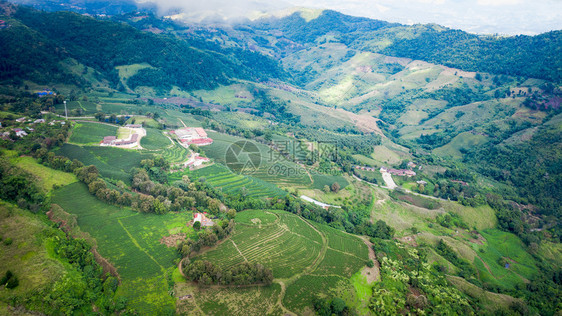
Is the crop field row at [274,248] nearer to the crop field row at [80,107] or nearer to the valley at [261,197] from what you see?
the valley at [261,197]

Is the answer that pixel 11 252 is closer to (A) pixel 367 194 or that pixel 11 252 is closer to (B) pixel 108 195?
(B) pixel 108 195

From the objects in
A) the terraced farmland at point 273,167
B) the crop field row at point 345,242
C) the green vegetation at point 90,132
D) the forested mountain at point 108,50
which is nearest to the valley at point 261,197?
the crop field row at point 345,242

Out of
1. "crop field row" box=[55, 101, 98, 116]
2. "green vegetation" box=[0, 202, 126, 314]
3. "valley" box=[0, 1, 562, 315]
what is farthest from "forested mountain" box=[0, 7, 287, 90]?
"green vegetation" box=[0, 202, 126, 314]

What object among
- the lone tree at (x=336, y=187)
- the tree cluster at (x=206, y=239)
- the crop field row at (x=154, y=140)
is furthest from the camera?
the crop field row at (x=154, y=140)

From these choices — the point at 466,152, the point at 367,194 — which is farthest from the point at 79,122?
the point at 466,152

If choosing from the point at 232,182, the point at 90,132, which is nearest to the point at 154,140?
the point at 90,132

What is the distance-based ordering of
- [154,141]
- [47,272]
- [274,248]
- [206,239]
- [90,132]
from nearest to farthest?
[47,272]
[206,239]
[274,248]
[90,132]
[154,141]

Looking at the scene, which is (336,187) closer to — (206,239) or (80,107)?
(206,239)
